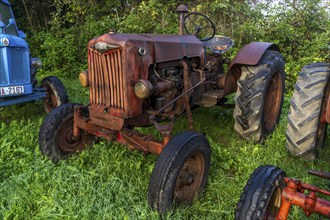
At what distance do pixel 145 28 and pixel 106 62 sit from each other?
5199 millimetres

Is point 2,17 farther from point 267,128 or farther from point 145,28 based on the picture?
point 267,128

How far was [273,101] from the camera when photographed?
13.9 ft

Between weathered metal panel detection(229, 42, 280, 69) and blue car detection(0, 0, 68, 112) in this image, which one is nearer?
weathered metal panel detection(229, 42, 280, 69)

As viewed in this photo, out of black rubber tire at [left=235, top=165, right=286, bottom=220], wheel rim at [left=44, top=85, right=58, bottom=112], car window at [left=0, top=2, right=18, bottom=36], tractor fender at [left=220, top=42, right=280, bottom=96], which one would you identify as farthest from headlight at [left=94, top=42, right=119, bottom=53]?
car window at [left=0, top=2, right=18, bottom=36]

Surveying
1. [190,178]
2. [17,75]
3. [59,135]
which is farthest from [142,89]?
[17,75]

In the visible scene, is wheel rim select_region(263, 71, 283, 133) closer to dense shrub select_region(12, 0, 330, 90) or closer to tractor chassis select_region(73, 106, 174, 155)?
tractor chassis select_region(73, 106, 174, 155)

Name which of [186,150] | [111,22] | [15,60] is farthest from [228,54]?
[186,150]

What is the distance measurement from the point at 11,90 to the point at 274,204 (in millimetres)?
3675

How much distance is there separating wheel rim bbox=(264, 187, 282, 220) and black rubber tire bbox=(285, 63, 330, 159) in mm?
1273

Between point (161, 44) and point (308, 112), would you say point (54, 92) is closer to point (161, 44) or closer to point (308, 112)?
point (161, 44)

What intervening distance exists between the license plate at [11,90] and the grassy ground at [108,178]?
52cm

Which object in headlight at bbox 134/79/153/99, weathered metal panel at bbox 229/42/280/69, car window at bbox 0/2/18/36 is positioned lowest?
headlight at bbox 134/79/153/99

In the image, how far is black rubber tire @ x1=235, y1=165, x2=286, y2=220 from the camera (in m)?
1.77

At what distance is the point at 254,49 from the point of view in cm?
375
